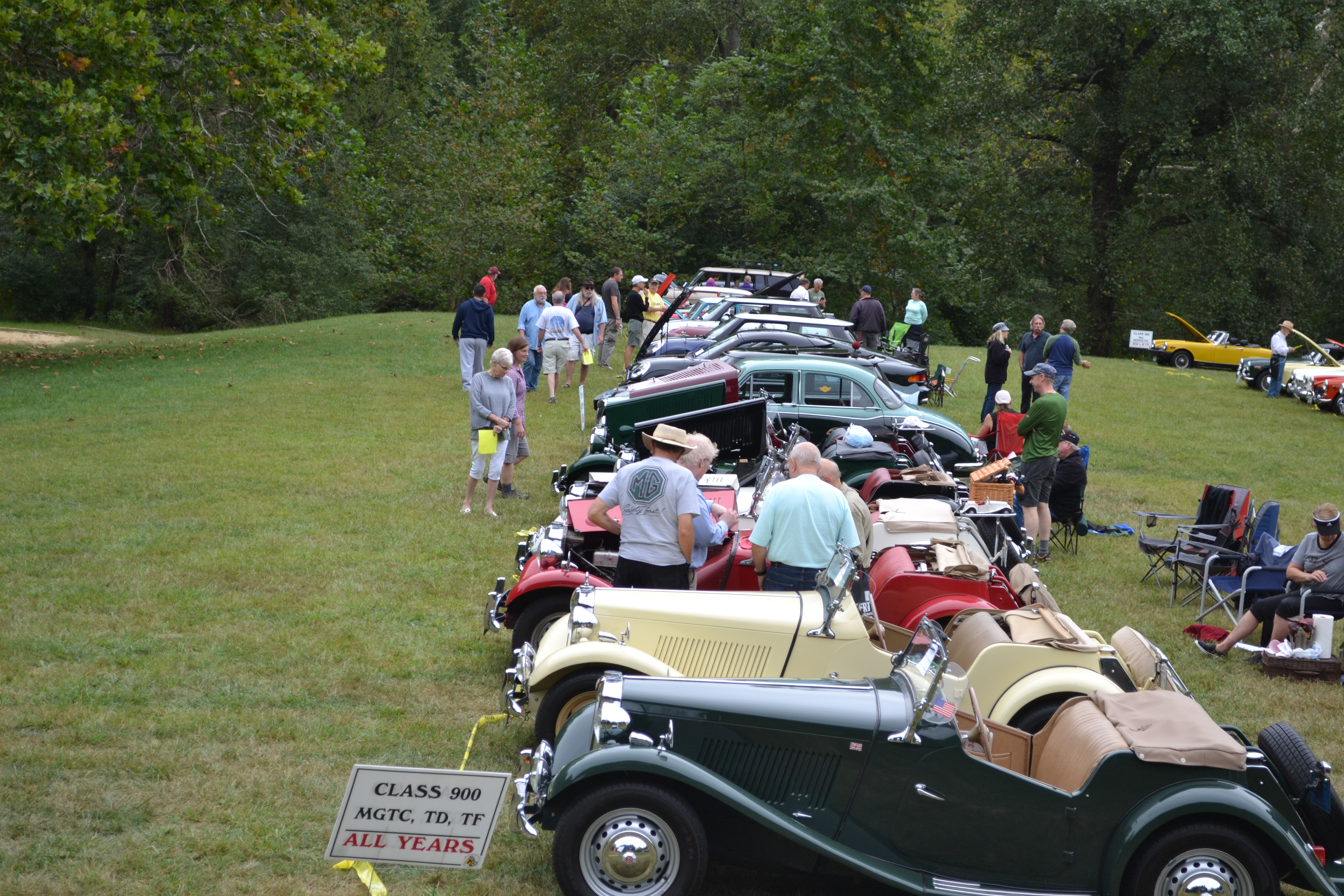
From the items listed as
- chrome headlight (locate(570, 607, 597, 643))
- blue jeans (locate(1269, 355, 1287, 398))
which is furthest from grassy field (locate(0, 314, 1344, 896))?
blue jeans (locate(1269, 355, 1287, 398))

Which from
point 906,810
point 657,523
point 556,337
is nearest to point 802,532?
point 657,523

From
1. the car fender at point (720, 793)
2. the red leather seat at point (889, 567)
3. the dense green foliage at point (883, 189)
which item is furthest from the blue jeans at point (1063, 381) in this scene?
the dense green foliage at point (883, 189)

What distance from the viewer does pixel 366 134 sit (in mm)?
45438

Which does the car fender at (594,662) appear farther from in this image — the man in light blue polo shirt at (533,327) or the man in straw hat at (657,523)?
the man in light blue polo shirt at (533,327)

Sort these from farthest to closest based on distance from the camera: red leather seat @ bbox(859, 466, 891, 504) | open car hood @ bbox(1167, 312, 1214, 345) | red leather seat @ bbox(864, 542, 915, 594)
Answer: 1. open car hood @ bbox(1167, 312, 1214, 345)
2. red leather seat @ bbox(859, 466, 891, 504)
3. red leather seat @ bbox(864, 542, 915, 594)

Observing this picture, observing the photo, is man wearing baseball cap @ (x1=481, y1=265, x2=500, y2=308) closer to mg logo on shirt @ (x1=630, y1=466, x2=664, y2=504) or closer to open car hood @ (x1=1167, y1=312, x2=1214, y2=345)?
mg logo on shirt @ (x1=630, y1=466, x2=664, y2=504)

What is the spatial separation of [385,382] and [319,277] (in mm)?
17350

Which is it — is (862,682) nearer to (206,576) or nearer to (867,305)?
(206,576)

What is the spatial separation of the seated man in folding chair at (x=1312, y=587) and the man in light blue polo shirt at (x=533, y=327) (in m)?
11.4

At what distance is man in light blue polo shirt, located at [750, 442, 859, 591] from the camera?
6727mm

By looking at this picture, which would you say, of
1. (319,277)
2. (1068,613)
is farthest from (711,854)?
(319,277)

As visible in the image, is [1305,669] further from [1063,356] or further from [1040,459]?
[1063,356]

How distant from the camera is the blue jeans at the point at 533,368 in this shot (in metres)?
18.5

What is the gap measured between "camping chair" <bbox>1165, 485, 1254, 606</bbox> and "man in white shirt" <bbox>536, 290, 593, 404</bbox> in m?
9.96
